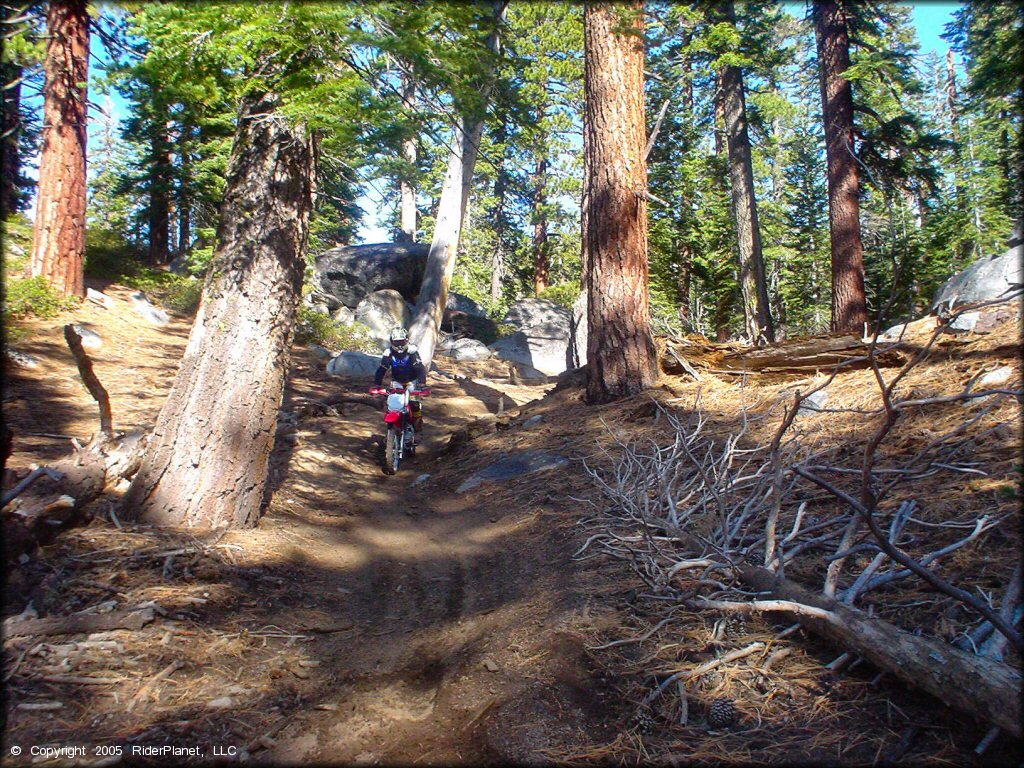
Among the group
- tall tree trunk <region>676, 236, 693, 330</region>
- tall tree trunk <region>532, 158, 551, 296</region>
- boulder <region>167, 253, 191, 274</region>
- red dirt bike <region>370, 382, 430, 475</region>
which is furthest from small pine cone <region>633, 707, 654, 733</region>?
tall tree trunk <region>532, 158, 551, 296</region>

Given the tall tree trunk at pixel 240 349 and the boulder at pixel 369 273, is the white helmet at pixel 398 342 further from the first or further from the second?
the boulder at pixel 369 273

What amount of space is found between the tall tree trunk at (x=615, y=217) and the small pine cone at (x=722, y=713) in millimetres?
5324

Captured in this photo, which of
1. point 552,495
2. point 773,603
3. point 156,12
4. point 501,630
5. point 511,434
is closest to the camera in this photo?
point 773,603

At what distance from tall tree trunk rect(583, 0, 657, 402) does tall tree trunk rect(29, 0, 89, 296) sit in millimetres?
10423

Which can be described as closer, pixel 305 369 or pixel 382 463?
pixel 382 463

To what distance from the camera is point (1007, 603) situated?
237 cm

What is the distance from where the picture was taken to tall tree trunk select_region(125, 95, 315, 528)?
4.68m

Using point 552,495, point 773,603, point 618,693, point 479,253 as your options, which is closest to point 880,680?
point 773,603

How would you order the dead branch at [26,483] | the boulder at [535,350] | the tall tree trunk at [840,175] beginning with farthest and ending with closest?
the boulder at [535,350] → the tall tree trunk at [840,175] → the dead branch at [26,483]

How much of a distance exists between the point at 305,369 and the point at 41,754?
40.8 feet

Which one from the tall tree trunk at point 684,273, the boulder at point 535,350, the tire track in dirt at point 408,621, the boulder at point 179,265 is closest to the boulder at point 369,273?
the boulder at point 535,350

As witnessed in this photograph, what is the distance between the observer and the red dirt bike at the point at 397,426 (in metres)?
8.80

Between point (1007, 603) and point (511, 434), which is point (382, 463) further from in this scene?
point (1007, 603)

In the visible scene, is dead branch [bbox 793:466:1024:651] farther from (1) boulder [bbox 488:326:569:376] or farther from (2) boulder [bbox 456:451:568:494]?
(1) boulder [bbox 488:326:569:376]
